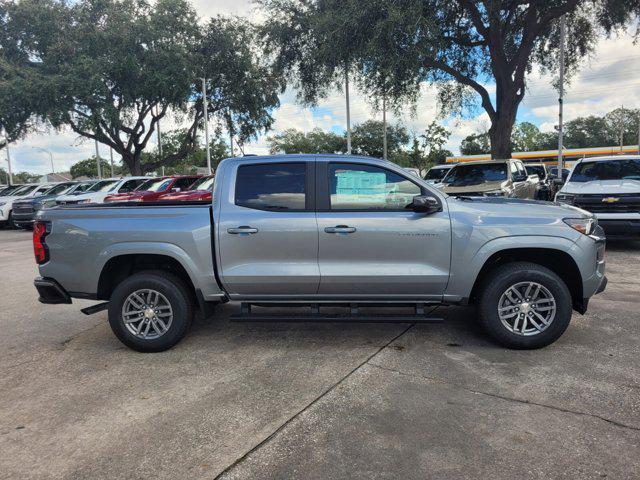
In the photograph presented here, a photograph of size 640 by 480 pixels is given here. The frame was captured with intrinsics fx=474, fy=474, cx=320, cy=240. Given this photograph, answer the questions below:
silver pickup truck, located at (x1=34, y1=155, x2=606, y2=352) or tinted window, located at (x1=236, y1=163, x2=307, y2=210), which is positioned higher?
tinted window, located at (x1=236, y1=163, x2=307, y2=210)

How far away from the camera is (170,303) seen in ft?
15.0

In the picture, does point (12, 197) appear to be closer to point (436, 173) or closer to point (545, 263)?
point (436, 173)

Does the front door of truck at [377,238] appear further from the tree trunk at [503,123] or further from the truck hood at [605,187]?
the tree trunk at [503,123]

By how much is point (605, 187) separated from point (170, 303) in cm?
852

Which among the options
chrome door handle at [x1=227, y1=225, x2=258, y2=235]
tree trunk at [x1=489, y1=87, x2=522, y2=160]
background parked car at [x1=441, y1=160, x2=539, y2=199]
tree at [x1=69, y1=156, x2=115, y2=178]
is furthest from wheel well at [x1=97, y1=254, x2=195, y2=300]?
tree at [x1=69, y1=156, x2=115, y2=178]

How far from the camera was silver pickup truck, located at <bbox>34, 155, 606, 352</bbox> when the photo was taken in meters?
4.36

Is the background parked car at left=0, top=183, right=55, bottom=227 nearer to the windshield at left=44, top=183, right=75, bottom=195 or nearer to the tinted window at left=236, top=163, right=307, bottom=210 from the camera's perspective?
the windshield at left=44, top=183, right=75, bottom=195

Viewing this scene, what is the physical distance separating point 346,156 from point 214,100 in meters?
26.5

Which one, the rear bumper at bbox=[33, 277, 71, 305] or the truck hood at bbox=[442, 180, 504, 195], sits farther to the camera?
the truck hood at bbox=[442, 180, 504, 195]

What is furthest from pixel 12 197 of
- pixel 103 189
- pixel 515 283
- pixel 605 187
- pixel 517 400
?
pixel 517 400

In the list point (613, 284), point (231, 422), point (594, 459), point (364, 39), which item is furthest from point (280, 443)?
point (364, 39)

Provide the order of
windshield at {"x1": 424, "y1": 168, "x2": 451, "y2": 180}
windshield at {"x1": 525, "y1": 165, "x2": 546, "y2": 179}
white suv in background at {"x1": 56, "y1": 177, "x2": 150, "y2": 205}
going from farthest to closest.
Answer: windshield at {"x1": 424, "y1": 168, "x2": 451, "y2": 180} → windshield at {"x1": 525, "y1": 165, "x2": 546, "y2": 179} → white suv in background at {"x1": 56, "y1": 177, "x2": 150, "y2": 205}

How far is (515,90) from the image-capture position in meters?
17.2

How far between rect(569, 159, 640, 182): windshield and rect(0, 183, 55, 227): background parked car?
19.4 metres
